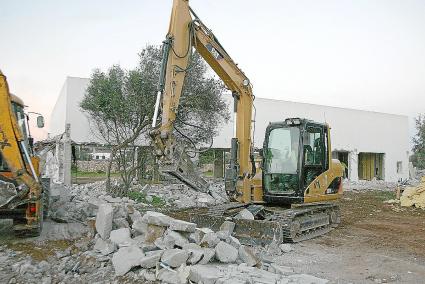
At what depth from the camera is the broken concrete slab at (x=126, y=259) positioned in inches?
243

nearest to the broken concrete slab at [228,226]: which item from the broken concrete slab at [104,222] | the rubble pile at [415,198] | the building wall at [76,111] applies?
the broken concrete slab at [104,222]

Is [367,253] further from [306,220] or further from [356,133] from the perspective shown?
[356,133]

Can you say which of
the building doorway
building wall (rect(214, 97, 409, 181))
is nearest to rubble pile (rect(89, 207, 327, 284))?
building wall (rect(214, 97, 409, 181))

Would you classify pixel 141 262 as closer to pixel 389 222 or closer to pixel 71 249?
pixel 71 249

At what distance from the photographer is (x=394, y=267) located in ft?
24.1

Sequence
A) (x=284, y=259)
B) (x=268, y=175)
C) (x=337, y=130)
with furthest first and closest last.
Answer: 1. (x=337, y=130)
2. (x=268, y=175)
3. (x=284, y=259)

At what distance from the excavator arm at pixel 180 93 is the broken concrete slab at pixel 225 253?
5.82 feet

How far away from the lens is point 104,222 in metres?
7.63

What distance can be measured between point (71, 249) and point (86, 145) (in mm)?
15366

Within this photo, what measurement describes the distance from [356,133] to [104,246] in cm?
3235

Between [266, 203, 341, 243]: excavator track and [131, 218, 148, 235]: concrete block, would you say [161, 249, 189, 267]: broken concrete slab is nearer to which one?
[131, 218, 148, 235]: concrete block

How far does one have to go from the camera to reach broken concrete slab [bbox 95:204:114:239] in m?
7.57

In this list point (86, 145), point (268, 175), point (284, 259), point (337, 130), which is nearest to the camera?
point (284, 259)

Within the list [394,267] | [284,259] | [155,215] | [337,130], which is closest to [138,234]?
[155,215]
